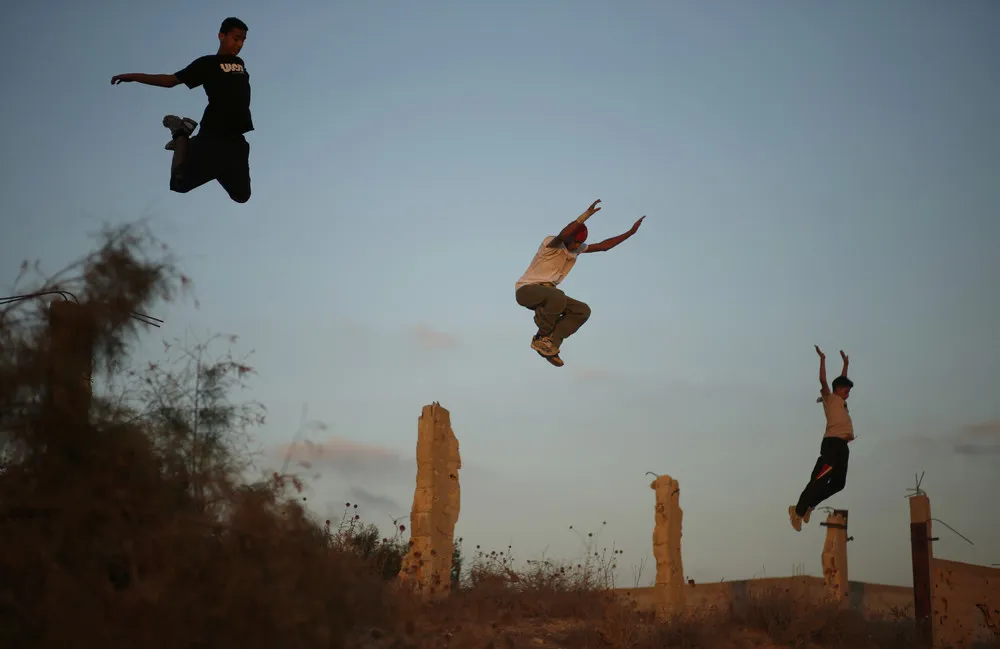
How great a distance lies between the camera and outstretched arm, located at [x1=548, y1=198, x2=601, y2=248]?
10508mm

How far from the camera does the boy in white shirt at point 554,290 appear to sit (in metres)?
11.0

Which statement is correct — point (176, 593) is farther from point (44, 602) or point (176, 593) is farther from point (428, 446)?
point (428, 446)

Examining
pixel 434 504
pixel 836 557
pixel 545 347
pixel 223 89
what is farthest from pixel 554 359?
pixel 836 557

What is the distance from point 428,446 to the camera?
1350 cm

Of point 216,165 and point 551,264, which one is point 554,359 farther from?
point 216,165

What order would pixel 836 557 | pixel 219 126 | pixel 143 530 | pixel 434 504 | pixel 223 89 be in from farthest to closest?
pixel 836 557, pixel 434 504, pixel 219 126, pixel 223 89, pixel 143 530

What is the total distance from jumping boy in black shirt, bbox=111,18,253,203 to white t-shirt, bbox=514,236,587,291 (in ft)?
12.7

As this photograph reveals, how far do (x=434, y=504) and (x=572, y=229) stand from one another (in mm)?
4361

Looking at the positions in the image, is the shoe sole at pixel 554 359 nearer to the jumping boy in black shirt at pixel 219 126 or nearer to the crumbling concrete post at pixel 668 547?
the crumbling concrete post at pixel 668 547

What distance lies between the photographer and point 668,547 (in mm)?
13523

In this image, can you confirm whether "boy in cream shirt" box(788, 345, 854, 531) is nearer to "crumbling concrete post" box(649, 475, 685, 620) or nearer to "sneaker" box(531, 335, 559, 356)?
"crumbling concrete post" box(649, 475, 685, 620)

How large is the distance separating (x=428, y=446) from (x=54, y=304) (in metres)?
7.67

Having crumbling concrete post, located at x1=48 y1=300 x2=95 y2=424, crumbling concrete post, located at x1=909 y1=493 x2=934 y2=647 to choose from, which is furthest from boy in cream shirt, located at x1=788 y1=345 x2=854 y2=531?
crumbling concrete post, located at x1=48 y1=300 x2=95 y2=424

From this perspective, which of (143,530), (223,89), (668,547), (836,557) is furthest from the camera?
(836,557)
